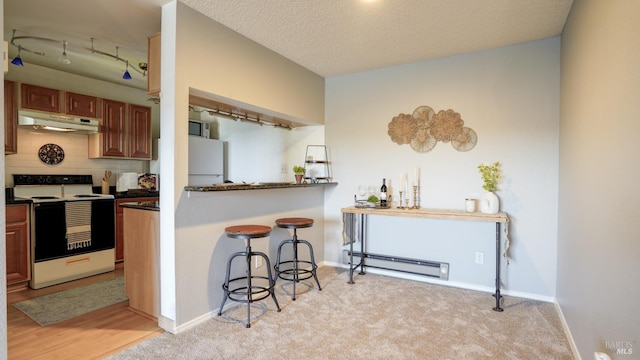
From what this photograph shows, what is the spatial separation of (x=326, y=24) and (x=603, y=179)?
2.14 m

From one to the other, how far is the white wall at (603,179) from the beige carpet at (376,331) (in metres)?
0.38

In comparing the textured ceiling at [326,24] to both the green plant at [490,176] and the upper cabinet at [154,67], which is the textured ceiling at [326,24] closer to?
the upper cabinet at [154,67]

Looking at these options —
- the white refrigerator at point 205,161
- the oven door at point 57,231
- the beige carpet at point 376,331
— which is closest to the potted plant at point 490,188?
the beige carpet at point 376,331

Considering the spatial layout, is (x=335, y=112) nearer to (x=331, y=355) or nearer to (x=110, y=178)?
(x=331, y=355)

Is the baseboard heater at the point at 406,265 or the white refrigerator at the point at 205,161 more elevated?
the white refrigerator at the point at 205,161

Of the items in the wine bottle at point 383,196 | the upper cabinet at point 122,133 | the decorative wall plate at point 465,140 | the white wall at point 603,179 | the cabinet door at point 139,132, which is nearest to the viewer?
the white wall at point 603,179

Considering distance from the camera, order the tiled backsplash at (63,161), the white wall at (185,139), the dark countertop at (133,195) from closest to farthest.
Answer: the white wall at (185,139) < the tiled backsplash at (63,161) < the dark countertop at (133,195)

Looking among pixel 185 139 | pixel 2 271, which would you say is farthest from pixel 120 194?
pixel 2 271

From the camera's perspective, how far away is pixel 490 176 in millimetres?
2984

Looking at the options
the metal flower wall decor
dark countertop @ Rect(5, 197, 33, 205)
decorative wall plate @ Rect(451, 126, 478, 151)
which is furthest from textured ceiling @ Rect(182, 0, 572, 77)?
dark countertop @ Rect(5, 197, 33, 205)

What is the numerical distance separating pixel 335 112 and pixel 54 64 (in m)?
3.37

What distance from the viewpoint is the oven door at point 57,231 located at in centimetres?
321

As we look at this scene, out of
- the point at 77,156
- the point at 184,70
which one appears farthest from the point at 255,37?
the point at 77,156

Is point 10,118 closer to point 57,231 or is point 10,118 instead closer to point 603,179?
point 57,231
